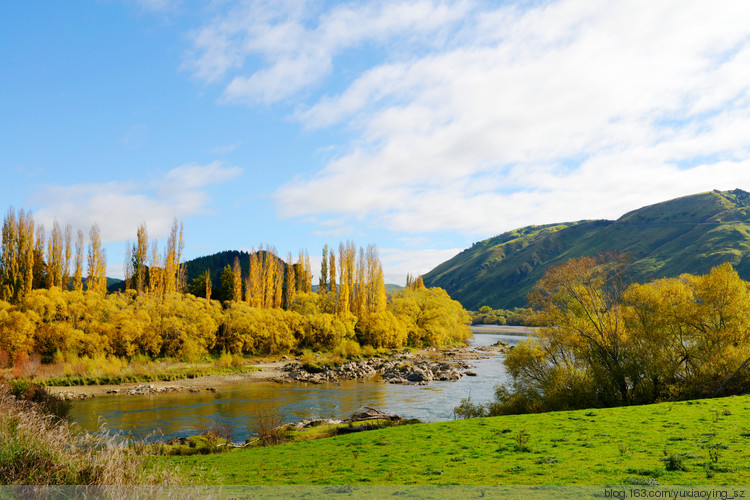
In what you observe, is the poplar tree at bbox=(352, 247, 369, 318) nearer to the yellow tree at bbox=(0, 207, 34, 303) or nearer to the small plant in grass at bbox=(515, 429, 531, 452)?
the yellow tree at bbox=(0, 207, 34, 303)

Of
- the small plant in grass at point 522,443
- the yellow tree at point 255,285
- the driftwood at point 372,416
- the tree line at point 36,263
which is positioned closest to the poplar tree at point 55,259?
the tree line at point 36,263

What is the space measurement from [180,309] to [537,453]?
58.1 metres

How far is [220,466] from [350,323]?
66356mm

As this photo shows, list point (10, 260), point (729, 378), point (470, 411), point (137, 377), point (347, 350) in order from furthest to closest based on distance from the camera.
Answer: point (347, 350) → point (10, 260) → point (137, 377) → point (470, 411) → point (729, 378)

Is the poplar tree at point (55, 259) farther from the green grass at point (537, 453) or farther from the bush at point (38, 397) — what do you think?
the green grass at point (537, 453)

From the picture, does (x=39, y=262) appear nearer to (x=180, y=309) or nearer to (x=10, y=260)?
(x=10, y=260)

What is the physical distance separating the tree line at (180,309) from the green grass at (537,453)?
4155 cm

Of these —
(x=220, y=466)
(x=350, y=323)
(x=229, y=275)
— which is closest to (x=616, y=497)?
(x=220, y=466)

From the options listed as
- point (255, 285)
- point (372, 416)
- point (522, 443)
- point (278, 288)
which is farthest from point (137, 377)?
point (522, 443)

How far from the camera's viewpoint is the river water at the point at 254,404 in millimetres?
29594

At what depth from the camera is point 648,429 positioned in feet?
54.6

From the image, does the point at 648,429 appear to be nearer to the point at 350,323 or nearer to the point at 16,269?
the point at 350,323

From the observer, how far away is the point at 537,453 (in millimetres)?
14586

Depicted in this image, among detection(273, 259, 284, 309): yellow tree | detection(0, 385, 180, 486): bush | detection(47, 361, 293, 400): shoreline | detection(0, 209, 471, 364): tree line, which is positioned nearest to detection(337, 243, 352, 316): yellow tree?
detection(0, 209, 471, 364): tree line
